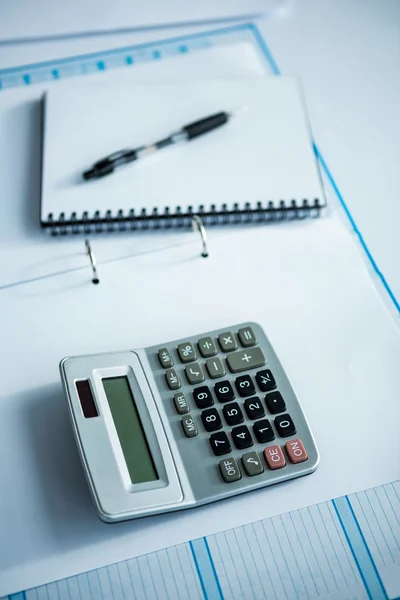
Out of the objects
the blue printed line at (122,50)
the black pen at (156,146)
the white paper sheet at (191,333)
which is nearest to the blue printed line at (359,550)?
the white paper sheet at (191,333)

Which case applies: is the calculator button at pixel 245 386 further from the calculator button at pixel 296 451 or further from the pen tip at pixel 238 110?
the pen tip at pixel 238 110

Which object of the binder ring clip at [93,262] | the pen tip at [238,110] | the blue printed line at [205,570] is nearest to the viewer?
the blue printed line at [205,570]

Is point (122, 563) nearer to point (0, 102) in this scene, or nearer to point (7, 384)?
point (7, 384)

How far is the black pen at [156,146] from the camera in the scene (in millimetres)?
671

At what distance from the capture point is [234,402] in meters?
0.53

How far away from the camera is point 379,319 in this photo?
61 centimetres

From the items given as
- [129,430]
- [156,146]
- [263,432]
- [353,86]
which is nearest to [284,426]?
[263,432]

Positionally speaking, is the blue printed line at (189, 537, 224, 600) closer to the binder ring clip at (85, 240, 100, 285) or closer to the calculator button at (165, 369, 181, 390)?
the calculator button at (165, 369, 181, 390)

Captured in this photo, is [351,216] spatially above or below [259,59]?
below

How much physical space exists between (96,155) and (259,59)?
10.6 inches

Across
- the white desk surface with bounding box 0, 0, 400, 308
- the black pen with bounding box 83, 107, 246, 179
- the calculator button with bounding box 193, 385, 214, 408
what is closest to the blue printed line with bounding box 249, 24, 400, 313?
the white desk surface with bounding box 0, 0, 400, 308

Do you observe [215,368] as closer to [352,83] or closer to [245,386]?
[245,386]

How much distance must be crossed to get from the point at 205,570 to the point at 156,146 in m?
0.42

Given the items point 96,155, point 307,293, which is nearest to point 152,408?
point 307,293
